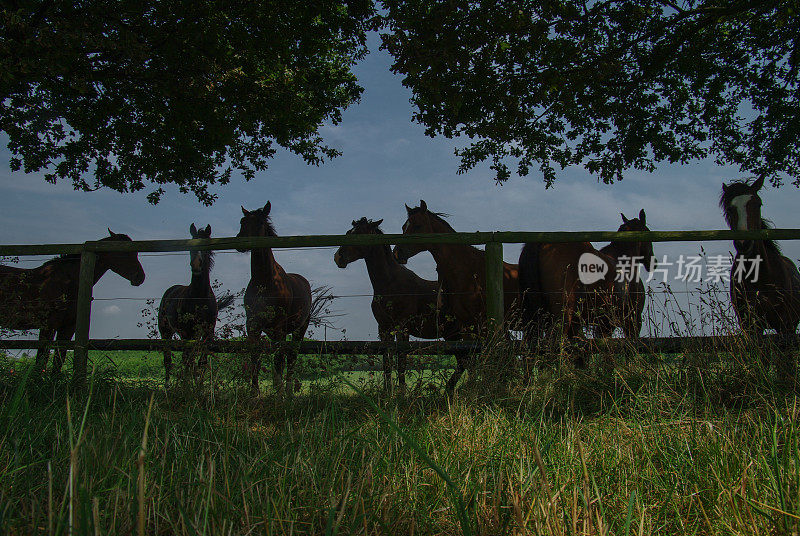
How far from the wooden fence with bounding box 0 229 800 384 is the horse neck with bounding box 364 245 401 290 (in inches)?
66.3

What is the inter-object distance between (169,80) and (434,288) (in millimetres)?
7101

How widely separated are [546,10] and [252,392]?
7.96 m

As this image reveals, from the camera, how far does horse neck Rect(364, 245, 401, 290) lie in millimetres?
7656

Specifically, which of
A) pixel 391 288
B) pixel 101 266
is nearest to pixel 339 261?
pixel 391 288

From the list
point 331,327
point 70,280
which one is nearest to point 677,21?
point 331,327

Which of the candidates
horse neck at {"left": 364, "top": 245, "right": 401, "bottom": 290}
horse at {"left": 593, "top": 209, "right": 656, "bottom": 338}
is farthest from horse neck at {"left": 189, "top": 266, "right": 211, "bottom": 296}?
horse at {"left": 593, "top": 209, "right": 656, "bottom": 338}

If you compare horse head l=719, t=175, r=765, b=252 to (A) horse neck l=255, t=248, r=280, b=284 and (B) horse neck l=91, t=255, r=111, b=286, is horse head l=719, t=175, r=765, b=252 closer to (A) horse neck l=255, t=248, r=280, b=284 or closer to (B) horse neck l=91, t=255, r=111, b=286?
(A) horse neck l=255, t=248, r=280, b=284

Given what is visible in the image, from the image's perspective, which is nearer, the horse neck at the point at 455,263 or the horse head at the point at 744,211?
the horse head at the point at 744,211

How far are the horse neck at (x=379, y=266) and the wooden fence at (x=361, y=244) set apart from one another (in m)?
1.68

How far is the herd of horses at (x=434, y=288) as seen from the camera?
6340 mm

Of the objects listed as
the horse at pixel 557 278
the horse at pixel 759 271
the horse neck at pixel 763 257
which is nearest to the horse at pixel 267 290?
the horse at pixel 557 278

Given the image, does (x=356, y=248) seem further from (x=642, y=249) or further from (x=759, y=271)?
(x=759, y=271)

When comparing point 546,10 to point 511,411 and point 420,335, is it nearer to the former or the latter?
point 420,335

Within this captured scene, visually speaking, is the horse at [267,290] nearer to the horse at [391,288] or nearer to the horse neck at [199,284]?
the horse neck at [199,284]
